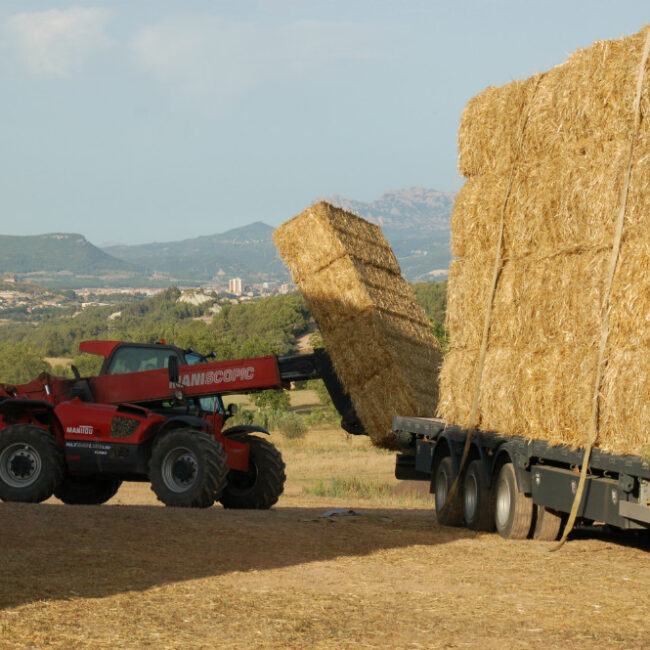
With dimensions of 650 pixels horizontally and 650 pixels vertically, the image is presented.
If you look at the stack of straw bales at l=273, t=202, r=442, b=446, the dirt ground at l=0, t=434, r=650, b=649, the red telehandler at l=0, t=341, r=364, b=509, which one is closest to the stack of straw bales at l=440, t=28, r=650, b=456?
the dirt ground at l=0, t=434, r=650, b=649

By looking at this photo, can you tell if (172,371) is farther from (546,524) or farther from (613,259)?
(613,259)

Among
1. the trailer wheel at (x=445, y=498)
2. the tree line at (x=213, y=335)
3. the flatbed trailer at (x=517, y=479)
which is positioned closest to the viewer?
the flatbed trailer at (x=517, y=479)

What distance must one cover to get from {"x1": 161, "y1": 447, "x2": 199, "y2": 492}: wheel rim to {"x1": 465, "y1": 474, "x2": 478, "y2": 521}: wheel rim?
3809mm

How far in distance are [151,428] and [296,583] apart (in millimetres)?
6784

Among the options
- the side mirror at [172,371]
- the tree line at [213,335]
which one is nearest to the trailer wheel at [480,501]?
the side mirror at [172,371]

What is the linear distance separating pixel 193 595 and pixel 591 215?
215 inches

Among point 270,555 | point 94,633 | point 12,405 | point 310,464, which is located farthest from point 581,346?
point 310,464

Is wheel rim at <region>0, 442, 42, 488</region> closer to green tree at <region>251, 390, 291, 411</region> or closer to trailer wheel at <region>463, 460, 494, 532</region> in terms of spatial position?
trailer wheel at <region>463, 460, 494, 532</region>

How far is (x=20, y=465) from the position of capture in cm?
1605

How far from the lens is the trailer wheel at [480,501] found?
13.9 m

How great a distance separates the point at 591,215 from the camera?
1095cm

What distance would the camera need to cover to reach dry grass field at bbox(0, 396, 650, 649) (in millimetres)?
7570

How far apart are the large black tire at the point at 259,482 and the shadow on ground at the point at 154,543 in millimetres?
1552

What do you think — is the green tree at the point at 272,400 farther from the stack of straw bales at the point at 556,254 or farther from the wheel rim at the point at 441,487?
the stack of straw bales at the point at 556,254
